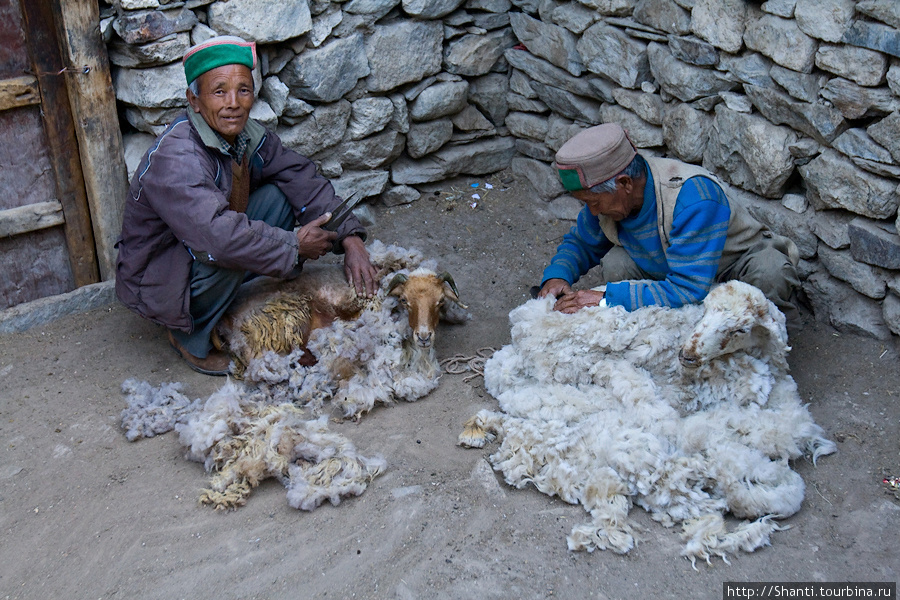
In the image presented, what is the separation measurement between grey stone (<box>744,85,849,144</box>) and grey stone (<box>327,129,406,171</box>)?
2.42m

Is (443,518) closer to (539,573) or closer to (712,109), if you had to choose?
(539,573)

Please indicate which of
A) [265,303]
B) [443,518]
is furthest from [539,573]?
[265,303]

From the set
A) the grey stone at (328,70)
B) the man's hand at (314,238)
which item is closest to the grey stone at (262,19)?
the grey stone at (328,70)

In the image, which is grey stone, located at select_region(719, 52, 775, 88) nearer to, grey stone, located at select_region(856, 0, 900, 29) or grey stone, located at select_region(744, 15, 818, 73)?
grey stone, located at select_region(744, 15, 818, 73)

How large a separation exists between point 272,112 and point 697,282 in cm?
274

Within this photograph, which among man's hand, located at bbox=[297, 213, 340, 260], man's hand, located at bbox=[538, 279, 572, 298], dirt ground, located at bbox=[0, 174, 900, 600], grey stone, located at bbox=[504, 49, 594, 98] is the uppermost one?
grey stone, located at bbox=[504, 49, 594, 98]

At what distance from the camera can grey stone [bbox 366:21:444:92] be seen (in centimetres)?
509

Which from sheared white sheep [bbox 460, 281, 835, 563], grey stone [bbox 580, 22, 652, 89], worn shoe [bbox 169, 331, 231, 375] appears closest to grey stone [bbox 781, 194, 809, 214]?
sheared white sheep [bbox 460, 281, 835, 563]

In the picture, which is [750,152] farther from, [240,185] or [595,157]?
[240,185]

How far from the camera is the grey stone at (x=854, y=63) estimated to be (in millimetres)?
3482

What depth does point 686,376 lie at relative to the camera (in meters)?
3.42

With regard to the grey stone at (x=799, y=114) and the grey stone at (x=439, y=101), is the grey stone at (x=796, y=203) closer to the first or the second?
the grey stone at (x=799, y=114)

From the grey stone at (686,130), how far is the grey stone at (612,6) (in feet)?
2.27

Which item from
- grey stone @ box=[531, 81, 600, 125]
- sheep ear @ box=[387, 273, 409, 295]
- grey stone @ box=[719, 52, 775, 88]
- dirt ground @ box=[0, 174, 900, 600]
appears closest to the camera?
dirt ground @ box=[0, 174, 900, 600]
